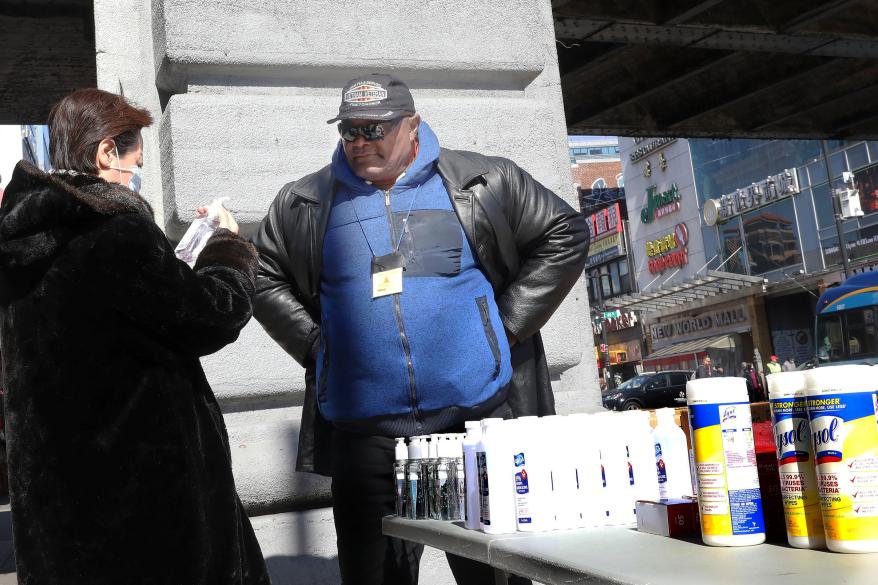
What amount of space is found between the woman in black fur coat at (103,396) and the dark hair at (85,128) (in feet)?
0.27

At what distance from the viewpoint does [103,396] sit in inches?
96.7

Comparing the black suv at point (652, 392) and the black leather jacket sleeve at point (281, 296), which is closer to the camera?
the black leather jacket sleeve at point (281, 296)

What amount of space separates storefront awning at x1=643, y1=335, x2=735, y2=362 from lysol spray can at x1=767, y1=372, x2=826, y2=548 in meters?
44.4

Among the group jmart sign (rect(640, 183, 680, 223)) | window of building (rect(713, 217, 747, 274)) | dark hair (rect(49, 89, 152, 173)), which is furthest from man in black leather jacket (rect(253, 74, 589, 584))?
jmart sign (rect(640, 183, 680, 223))

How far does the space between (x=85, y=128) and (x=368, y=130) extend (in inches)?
35.1

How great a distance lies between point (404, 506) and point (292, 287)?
99 cm

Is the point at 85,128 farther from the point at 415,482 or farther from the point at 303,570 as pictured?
the point at 303,570

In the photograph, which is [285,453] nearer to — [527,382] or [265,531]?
[265,531]

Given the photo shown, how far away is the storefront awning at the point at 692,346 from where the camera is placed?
44.8m

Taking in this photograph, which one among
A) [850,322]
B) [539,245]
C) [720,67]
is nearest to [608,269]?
[850,322]

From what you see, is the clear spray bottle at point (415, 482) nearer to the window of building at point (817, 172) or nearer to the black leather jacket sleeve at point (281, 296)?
the black leather jacket sleeve at point (281, 296)

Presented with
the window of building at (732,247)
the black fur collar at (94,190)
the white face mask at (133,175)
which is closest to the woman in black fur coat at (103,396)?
the black fur collar at (94,190)

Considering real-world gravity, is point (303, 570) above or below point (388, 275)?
below

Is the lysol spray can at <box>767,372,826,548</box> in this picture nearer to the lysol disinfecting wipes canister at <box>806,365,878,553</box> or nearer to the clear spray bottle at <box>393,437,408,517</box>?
the lysol disinfecting wipes canister at <box>806,365,878,553</box>
